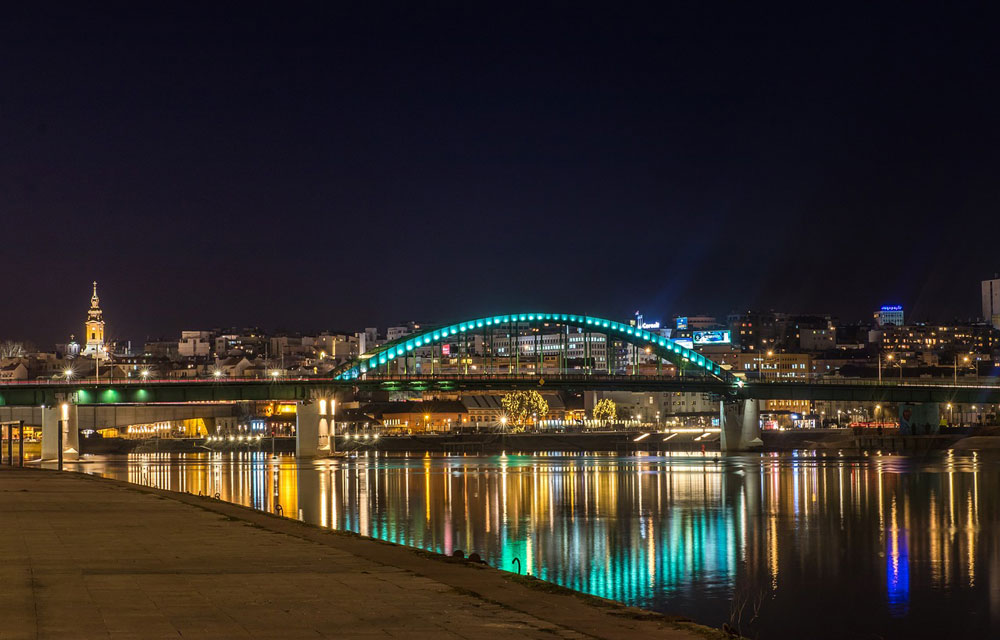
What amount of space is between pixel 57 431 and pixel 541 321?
61328 mm

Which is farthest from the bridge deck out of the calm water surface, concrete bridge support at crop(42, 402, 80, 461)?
the calm water surface

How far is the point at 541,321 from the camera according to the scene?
6156 inches

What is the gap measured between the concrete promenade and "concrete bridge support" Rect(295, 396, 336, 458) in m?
93.9

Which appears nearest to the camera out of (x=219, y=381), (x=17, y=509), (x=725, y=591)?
(x=725, y=591)

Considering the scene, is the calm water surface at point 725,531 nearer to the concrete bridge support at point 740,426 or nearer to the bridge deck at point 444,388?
the bridge deck at point 444,388

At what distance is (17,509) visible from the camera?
1388 inches

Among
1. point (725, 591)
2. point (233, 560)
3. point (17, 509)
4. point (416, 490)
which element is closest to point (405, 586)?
point (233, 560)

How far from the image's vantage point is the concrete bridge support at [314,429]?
123812 mm

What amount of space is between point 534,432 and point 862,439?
55.4 metres

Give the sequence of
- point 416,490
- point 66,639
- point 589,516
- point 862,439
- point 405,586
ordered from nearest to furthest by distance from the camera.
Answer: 1. point 66,639
2. point 405,586
3. point 589,516
4. point 416,490
5. point 862,439

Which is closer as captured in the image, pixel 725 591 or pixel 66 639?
pixel 66 639

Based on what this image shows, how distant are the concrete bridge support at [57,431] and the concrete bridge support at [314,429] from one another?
20.3 meters

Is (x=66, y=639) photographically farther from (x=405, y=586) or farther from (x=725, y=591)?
(x=725, y=591)

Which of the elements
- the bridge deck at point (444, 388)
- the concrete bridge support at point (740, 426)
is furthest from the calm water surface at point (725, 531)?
the concrete bridge support at point (740, 426)
